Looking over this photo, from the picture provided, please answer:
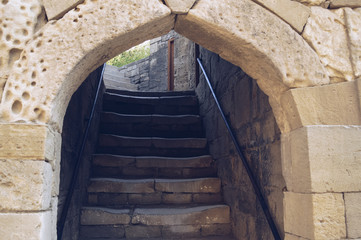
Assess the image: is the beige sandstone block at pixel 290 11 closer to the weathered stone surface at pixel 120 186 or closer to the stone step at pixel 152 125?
the weathered stone surface at pixel 120 186

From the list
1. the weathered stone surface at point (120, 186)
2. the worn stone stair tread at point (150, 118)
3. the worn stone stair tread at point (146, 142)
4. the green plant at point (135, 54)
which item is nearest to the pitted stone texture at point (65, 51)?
the weathered stone surface at point (120, 186)

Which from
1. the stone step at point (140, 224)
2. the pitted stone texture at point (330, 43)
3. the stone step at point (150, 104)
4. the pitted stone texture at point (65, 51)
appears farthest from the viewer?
the stone step at point (150, 104)

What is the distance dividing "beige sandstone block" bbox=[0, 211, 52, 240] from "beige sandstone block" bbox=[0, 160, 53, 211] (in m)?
0.03

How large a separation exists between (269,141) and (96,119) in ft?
8.07

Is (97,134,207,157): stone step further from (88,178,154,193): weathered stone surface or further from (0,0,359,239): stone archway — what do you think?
(0,0,359,239): stone archway

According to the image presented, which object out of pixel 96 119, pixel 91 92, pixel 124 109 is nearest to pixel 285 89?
pixel 91 92

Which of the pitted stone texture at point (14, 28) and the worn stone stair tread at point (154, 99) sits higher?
the worn stone stair tread at point (154, 99)

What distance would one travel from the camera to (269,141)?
A: 7.41 feet

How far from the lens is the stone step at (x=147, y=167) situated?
363cm

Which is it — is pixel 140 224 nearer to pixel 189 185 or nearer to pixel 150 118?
pixel 189 185

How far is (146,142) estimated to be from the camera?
159 inches

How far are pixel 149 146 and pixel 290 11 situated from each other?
2.65 meters

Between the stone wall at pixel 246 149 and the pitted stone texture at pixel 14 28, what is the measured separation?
1644 mm

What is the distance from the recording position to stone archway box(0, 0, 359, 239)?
1464 millimetres
